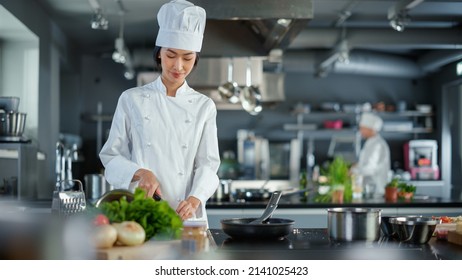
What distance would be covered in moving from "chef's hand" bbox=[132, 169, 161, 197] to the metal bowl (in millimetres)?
747

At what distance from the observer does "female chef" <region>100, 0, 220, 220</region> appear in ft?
7.62

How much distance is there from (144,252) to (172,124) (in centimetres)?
A: 87

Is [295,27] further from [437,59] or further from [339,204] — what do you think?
[437,59]

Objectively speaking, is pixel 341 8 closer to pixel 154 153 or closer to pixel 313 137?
pixel 313 137

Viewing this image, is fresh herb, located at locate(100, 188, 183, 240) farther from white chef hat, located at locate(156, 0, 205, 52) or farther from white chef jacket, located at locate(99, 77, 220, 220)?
white chef hat, located at locate(156, 0, 205, 52)

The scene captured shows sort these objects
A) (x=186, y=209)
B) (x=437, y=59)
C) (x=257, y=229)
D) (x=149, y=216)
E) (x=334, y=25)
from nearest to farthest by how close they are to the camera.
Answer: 1. (x=149, y=216)
2. (x=257, y=229)
3. (x=186, y=209)
4. (x=334, y=25)
5. (x=437, y=59)

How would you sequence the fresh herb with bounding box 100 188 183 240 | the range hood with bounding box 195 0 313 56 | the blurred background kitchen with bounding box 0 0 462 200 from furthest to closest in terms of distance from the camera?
the blurred background kitchen with bounding box 0 0 462 200
the range hood with bounding box 195 0 313 56
the fresh herb with bounding box 100 188 183 240

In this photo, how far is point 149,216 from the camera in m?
1.69

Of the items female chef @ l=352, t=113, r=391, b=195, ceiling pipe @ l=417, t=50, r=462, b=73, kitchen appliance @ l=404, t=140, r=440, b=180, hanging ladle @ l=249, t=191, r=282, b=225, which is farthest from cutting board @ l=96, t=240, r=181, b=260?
kitchen appliance @ l=404, t=140, r=440, b=180

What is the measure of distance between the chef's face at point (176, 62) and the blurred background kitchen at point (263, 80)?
1079 mm

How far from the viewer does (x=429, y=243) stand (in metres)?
2.01

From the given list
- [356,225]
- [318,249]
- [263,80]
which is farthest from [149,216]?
[263,80]

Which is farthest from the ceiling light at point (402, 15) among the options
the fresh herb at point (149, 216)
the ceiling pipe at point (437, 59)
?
the fresh herb at point (149, 216)
